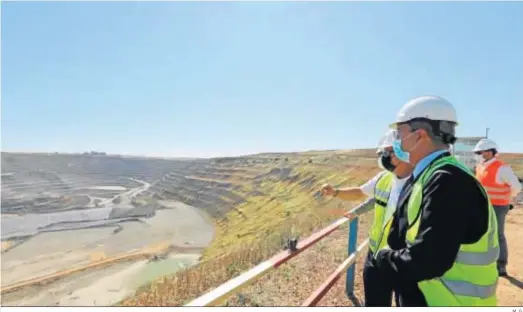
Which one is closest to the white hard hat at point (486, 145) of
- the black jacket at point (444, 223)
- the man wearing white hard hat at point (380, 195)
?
the man wearing white hard hat at point (380, 195)

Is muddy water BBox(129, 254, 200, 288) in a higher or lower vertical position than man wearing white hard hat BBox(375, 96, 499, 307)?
lower

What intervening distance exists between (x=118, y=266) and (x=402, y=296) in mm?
28378

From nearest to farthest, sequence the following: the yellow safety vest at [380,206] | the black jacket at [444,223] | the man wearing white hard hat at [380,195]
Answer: the black jacket at [444,223] < the man wearing white hard hat at [380,195] < the yellow safety vest at [380,206]

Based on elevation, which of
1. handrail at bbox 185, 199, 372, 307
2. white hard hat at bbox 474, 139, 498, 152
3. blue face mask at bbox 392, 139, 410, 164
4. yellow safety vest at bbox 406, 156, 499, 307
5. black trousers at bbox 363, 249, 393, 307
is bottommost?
black trousers at bbox 363, 249, 393, 307

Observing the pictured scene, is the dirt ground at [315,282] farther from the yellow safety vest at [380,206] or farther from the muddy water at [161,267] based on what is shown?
the muddy water at [161,267]

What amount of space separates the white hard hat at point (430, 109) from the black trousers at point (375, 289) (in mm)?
1246

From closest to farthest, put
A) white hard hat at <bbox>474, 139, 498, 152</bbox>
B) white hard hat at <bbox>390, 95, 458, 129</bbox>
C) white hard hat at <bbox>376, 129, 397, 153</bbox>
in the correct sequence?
white hard hat at <bbox>390, 95, 458, 129</bbox>
white hard hat at <bbox>376, 129, 397, 153</bbox>
white hard hat at <bbox>474, 139, 498, 152</bbox>

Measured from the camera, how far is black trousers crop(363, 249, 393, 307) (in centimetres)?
247

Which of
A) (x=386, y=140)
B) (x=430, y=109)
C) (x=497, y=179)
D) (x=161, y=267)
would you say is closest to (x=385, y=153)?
(x=386, y=140)

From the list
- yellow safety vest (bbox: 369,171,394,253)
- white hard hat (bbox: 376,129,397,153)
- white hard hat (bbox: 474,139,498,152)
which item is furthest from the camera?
white hard hat (bbox: 474,139,498,152)

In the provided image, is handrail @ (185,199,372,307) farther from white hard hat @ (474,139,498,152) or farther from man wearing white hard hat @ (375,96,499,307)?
white hard hat @ (474,139,498,152)

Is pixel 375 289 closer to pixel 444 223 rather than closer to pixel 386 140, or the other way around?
pixel 386 140

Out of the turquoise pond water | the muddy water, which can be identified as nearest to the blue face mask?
the muddy water

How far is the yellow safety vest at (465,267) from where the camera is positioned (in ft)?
4.72
